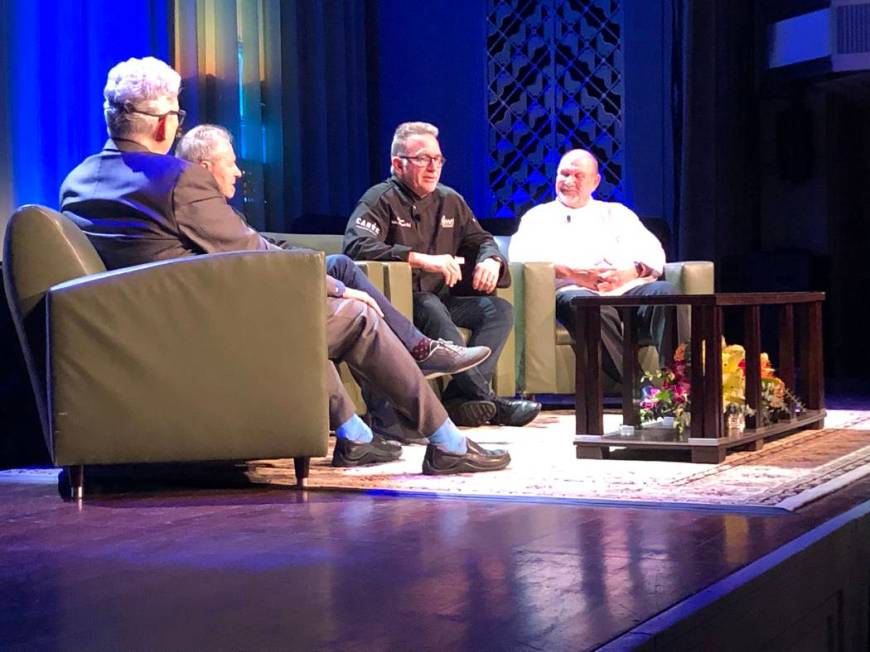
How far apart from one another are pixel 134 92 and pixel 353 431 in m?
1.07

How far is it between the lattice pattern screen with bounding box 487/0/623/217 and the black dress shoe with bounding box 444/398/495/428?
10.1ft

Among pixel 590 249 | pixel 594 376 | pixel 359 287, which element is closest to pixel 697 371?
pixel 594 376

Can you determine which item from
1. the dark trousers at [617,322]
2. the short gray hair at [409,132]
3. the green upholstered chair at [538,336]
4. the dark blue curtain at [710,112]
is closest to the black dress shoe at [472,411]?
the green upholstered chair at [538,336]

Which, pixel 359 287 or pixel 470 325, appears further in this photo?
pixel 470 325

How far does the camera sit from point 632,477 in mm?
3336

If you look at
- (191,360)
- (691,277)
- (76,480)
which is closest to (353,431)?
(191,360)

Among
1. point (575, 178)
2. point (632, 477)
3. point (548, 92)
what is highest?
point (548, 92)

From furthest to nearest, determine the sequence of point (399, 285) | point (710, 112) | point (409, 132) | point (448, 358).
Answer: point (710, 112) → point (409, 132) → point (399, 285) → point (448, 358)

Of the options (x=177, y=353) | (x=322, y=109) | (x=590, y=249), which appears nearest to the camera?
(x=177, y=353)

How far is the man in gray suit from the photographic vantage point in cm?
333

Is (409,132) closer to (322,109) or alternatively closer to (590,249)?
(590,249)

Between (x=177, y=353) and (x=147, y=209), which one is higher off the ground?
(x=147, y=209)

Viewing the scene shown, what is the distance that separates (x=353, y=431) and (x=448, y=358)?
439 millimetres

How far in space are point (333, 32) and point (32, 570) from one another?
5441 mm
